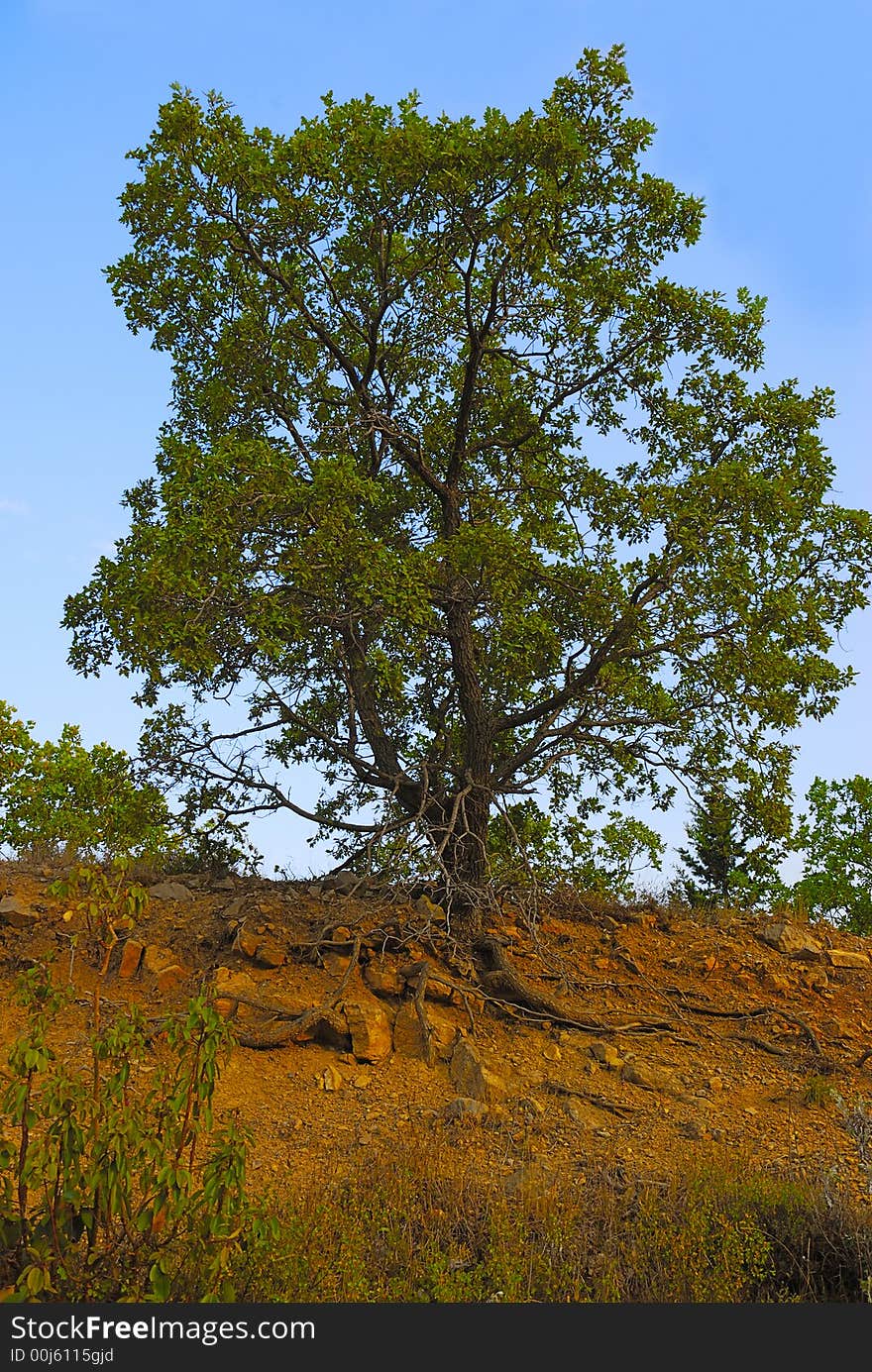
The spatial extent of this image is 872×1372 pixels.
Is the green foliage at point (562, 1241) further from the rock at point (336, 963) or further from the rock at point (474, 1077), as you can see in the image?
the rock at point (336, 963)

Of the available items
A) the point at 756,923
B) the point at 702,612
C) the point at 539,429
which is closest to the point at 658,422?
the point at 539,429

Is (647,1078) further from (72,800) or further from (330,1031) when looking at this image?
(72,800)

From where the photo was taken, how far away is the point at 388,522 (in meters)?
14.4

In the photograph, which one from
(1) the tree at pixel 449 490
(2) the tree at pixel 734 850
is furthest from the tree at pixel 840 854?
(1) the tree at pixel 449 490

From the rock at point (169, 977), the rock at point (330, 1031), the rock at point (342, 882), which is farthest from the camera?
the rock at point (342, 882)

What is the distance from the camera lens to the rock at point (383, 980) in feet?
38.2

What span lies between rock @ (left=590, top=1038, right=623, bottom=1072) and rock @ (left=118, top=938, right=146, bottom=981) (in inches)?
190

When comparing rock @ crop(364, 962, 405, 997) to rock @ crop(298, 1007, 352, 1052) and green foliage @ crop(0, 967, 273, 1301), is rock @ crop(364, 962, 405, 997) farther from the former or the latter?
green foliage @ crop(0, 967, 273, 1301)

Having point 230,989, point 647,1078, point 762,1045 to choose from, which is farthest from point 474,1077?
point 762,1045

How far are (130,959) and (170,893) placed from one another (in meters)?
1.70

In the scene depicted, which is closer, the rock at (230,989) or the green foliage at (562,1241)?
the green foliage at (562,1241)

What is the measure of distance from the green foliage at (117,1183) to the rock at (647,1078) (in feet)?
17.5

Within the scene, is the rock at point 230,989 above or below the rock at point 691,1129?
above

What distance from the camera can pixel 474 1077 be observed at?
400 inches
